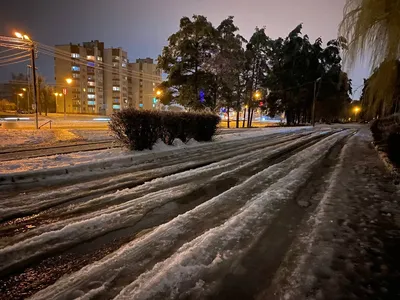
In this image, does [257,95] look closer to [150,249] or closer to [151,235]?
[151,235]

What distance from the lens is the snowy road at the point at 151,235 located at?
8.69 ft

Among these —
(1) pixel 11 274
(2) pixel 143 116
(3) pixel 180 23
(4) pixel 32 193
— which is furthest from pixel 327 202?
(3) pixel 180 23

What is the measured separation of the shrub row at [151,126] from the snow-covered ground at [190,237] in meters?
4.16

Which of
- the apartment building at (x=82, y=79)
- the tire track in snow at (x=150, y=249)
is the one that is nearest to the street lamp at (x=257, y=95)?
the tire track in snow at (x=150, y=249)

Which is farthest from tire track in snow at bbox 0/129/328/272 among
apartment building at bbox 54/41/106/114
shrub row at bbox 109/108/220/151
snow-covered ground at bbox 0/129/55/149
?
apartment building at bbox 54/41/106/114

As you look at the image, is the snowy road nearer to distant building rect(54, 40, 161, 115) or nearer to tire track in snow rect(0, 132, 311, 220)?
tire track in snow rect(0, 132, 311, 220)

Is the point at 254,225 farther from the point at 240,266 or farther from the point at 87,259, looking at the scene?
the point at 87,259

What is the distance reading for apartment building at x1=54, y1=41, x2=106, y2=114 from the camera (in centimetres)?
9688

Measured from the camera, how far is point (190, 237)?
3695mm

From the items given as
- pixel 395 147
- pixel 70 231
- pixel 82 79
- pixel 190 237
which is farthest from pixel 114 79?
pixel 190 237

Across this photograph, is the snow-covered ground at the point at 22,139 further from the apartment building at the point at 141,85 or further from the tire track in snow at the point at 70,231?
the apartment building at the point at 141,85

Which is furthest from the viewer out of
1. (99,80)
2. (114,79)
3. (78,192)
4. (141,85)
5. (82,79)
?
(141,85)

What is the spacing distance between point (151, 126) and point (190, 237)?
8.62 metres

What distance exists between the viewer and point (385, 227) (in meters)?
4.17
